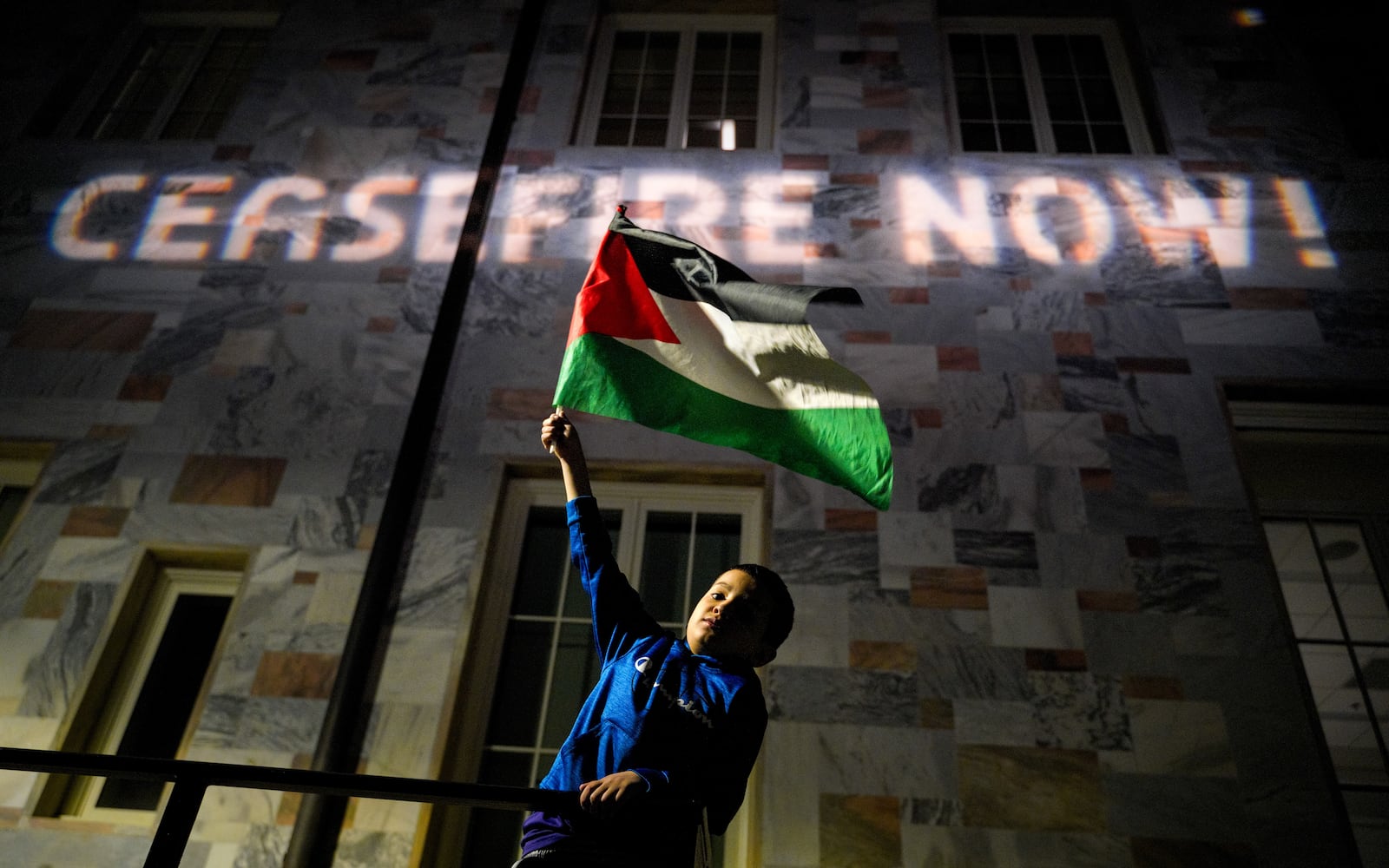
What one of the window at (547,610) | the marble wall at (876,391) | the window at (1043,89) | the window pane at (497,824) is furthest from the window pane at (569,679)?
the window at (1043,89)

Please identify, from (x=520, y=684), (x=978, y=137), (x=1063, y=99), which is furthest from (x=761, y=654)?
(x=1063, y=99)

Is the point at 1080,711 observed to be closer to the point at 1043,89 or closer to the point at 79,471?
the point at 1043,89

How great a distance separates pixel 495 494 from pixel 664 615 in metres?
0.93

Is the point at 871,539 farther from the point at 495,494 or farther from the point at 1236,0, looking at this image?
the point at 1236,0

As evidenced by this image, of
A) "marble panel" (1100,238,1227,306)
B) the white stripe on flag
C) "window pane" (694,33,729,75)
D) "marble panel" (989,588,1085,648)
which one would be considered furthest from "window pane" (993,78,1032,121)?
the white stripe on flag

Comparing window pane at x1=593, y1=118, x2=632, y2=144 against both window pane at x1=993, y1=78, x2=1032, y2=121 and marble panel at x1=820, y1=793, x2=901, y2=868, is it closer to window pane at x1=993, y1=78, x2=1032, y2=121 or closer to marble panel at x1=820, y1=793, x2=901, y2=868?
window pane at x1=993, y1=78, x2=1032, y2=121

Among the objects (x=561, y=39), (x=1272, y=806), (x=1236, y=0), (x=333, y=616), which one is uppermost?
(x=1236, y=0)

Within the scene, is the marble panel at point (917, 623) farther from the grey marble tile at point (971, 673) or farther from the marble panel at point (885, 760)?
the marble panel at point (885, 760)

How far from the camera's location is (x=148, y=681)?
3980 mm

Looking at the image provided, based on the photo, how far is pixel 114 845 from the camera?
355cm

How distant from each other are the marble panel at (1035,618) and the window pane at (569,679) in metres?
1.65

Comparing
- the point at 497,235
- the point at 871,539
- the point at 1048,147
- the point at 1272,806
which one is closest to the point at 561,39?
the point at 497,235

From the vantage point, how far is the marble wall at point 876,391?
3.63 meters

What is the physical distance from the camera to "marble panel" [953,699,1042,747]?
12.1 feet
